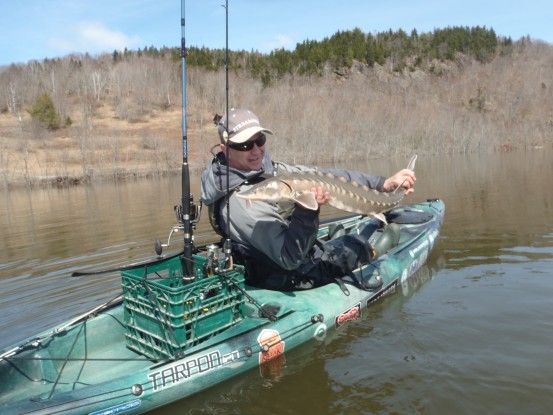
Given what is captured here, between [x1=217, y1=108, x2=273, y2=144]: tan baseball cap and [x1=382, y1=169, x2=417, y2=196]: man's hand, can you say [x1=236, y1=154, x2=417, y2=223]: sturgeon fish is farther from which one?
[x1=217, y1=108, x2=273, y2=144]: tan baseball cap

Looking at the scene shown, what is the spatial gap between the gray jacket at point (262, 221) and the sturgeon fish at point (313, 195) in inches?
5.8

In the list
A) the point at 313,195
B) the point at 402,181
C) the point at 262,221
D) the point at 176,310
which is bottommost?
the point at 176,310

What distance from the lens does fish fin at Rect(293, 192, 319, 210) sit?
454 centimetres

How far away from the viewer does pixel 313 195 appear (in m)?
4.64

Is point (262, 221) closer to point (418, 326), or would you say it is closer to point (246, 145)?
point (246, 145)

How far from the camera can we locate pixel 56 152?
49.2m

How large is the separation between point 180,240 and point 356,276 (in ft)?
22.7

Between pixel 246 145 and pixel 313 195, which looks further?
pixel 246 145

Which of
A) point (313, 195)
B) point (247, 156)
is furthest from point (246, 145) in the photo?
point (313, 195)

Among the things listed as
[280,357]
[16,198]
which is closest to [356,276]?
[280,357]

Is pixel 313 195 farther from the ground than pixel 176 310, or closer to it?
farther from the ground

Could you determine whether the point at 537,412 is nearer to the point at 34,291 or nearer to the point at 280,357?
the point at 280,357

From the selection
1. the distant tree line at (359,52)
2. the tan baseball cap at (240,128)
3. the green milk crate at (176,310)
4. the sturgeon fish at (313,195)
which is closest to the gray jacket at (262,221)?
the sturgeon fish at (313,195)

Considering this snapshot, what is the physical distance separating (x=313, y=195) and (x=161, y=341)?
2.01m
